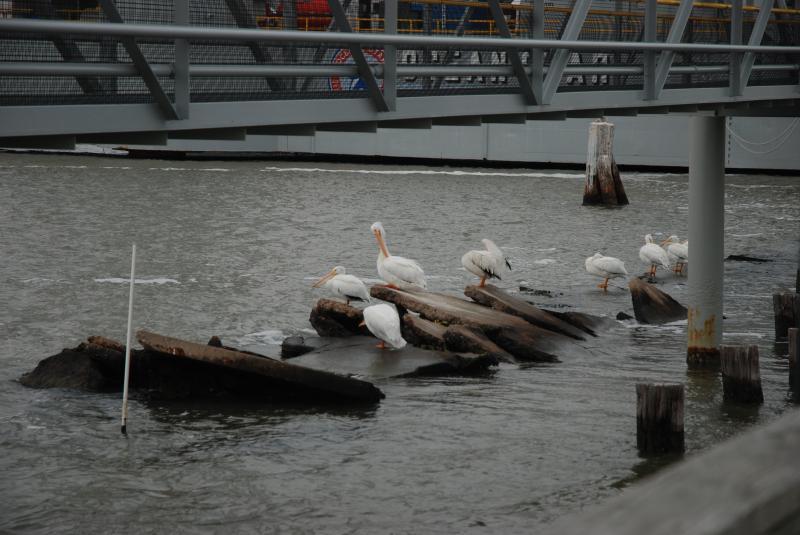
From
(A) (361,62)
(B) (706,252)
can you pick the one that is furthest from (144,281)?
(A) (361,62)

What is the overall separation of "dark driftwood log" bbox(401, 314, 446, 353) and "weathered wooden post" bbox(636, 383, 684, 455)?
158 inches

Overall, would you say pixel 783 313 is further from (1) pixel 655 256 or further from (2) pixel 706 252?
(1) pixel 655 256

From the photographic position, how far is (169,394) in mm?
11797

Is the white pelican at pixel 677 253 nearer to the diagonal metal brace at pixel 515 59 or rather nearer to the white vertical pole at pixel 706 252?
the white vertical pole at pixel 706 252

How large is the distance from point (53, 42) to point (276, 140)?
140ft

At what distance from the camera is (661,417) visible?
9.68 metres

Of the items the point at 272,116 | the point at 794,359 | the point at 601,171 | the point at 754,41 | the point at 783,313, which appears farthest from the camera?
the point at 601,171

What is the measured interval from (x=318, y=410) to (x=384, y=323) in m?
1.76

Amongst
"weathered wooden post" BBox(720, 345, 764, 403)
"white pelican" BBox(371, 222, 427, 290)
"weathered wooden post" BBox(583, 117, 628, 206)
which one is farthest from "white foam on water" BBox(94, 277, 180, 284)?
"weathered wooden post" BBox(583, 117, 628, 206)

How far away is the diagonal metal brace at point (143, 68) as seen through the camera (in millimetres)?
7598

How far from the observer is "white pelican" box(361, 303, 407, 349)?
42.4ft

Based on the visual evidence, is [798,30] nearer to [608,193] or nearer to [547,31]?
[547,31]

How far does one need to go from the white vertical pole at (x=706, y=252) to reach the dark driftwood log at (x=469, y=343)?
5.12 ft

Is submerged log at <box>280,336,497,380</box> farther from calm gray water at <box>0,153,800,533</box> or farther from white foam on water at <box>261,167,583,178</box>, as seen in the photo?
white foam on water at <box>261,167,583,178</box>
